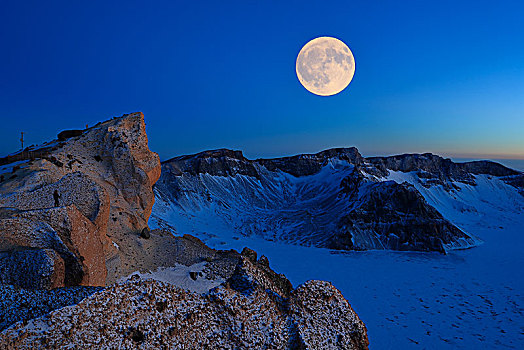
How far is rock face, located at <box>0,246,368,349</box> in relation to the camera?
5.09 metres

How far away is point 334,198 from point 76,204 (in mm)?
65390

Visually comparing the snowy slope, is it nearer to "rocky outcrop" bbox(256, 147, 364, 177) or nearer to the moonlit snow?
"rocky outcrop" bbox(256, 147, 364, 177)

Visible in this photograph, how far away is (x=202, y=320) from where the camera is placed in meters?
6.12

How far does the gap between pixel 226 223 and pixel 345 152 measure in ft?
201

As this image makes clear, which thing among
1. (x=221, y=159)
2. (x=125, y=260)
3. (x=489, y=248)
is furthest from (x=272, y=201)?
(x=125, y=260)

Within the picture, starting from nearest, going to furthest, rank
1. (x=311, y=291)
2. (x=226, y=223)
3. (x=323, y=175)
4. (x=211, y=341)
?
(x=211, y=341)
(x=311, y=291)
(x=226, y=223)
(x=323, y=175)

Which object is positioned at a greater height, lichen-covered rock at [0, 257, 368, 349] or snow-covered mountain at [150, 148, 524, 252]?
lichen-covered rock at [0, 257, 368, 349]

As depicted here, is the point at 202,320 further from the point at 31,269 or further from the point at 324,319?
the point at 31,269

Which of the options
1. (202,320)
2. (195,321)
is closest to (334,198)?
(202,320)

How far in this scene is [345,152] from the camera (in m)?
110

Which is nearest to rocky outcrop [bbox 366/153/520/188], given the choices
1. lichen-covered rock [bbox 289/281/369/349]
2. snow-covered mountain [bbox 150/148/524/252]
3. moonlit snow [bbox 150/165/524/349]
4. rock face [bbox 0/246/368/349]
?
snow-covered mountain [bbox 150/148/524/252]

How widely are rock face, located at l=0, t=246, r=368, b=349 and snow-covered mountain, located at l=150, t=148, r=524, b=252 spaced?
139ft

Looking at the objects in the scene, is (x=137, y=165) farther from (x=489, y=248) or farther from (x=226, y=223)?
(x=489, y=248)

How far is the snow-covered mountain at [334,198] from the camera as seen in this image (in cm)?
4959
